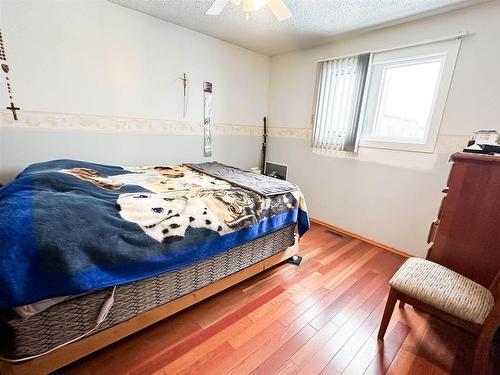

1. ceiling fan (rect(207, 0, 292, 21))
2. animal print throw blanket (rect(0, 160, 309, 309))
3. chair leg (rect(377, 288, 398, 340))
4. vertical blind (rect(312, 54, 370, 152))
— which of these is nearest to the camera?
animal print throw blanket (rect(0, 160, 309, 309))

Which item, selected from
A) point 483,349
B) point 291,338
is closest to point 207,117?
point 291,338

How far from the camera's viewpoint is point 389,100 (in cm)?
247

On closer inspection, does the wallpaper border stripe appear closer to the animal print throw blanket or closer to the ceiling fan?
the animal print throw blanket

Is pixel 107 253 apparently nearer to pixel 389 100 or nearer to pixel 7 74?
pixel 7 74

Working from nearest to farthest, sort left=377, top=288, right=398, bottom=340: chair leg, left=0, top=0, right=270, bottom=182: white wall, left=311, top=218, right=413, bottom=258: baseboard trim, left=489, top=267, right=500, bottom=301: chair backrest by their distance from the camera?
left=489, top=267, right=500, bottom=301: chair backrest
left=377, top=288, right=398, bottom=340: chair leg
left=0, top=0, right=270, bottom=182: white wall
left=311, top=218, right=413, bottom=258: baseboard trim

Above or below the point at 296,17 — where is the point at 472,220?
below

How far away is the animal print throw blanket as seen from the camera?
35.2 inches

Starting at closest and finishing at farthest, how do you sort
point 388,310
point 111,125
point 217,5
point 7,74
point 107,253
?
point 107,253
point 388,310
point 217,5
point 7,74
point 111,125

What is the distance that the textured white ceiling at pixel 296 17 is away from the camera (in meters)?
1.96

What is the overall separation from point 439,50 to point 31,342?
3439 millimetres

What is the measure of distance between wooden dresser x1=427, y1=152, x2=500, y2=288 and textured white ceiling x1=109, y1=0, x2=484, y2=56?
4.91ft

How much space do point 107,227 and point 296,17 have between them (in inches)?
99.2

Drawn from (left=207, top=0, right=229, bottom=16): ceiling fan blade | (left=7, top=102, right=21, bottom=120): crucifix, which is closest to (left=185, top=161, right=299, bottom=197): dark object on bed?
(left=207, top=0, right=229, bottom=16): ceiling fan blade

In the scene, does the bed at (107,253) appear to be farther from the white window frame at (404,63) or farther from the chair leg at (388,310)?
the white window frame at (404,63)
